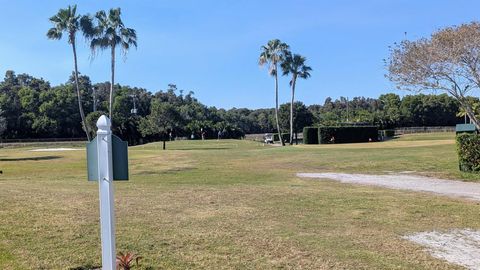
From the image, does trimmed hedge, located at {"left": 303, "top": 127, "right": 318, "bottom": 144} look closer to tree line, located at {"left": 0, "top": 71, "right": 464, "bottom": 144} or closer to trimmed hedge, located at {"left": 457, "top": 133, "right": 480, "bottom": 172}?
tree line, located at {"left": 0, "top": 71, "right": 464, "bottom": 144}

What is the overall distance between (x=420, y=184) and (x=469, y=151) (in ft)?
13.1

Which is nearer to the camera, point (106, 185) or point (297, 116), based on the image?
point (106, 185)

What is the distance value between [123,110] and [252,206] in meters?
101

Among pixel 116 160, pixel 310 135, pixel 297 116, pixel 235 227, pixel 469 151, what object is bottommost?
pixel 235 227

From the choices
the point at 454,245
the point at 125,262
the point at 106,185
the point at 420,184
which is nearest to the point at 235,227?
the point at 125,262

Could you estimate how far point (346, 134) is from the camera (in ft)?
194

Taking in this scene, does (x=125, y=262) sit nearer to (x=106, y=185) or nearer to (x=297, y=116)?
(x=106, y=185)

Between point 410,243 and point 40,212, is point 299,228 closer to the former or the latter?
point 410,243

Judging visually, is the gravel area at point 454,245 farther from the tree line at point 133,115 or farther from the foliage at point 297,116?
the foliage at point 297,116

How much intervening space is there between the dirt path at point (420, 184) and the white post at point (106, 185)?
980cm

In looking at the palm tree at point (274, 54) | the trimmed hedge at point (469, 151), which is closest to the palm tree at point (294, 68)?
the palm tree at point (274, 54)

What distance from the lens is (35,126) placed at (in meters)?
94.1

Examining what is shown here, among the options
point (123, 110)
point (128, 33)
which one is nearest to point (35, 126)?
point (123, 110)

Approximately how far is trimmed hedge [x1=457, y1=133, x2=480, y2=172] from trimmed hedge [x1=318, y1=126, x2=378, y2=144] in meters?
39.3
